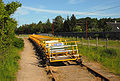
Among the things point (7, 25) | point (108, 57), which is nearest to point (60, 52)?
point (108, 57)

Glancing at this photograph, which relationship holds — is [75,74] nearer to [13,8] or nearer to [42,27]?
[13,8]

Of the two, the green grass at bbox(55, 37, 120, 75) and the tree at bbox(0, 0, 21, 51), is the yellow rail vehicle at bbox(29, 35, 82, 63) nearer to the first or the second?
the green grass at bbox(55, 37, 120, 75)

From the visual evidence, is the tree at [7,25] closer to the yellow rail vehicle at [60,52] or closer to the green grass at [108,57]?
the yellow rail vehicle at [60,52]

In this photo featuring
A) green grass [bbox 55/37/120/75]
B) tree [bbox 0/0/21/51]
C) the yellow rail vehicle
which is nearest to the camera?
tree [bbox 0/0/21/51]

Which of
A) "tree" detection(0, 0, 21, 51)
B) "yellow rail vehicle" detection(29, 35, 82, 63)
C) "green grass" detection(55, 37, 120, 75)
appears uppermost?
"tree" detection(0, 0, 21, 51)

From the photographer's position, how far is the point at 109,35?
40.3 meters

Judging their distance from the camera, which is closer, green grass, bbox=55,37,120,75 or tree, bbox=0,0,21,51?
tree, bbox=0,0,21,51

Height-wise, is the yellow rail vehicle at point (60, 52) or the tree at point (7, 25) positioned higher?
the tree at point (7, 25)

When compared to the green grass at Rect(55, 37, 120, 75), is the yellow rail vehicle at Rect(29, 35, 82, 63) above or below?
above

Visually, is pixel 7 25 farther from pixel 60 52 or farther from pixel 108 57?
pixel 108 57

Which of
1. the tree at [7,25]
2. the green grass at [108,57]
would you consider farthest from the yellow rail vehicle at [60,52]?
the tree at [7,25]

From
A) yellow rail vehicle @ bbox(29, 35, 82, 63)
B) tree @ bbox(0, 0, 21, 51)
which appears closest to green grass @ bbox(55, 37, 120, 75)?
yellow rail vehicle @ bbox(29, 35, 82, 63)

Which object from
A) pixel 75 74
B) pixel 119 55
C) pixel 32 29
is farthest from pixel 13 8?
pixel 32 29

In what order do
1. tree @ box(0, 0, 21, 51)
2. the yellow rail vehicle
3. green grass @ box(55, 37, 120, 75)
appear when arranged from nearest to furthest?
tree @ box(0, 0, 21, 51)
green grass @ box(55, 37, 120, 75)
the yellow rail vehicle
